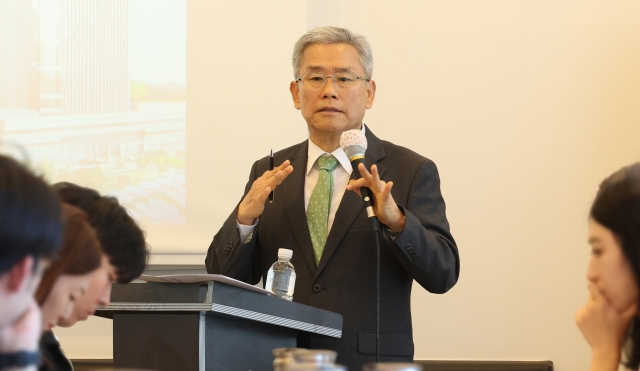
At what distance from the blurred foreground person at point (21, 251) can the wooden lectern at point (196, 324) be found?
2.50ft

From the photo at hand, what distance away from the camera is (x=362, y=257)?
2.65 metres

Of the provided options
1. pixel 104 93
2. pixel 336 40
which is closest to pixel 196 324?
pixel 336 40

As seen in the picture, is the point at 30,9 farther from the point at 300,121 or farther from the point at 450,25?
the point at 450,25

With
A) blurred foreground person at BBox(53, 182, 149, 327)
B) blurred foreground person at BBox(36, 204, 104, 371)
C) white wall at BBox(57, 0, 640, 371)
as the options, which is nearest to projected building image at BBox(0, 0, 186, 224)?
white wall at BBox(57, 0, 640, 371)

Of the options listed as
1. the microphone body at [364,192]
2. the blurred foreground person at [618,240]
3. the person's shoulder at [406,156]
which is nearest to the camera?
the blurred foreground person at [618,240]

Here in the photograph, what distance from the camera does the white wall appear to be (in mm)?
3871

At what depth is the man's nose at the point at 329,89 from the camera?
9.29ft

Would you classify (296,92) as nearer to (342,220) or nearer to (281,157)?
(281,157)

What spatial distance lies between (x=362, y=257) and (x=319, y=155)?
1.43 feet

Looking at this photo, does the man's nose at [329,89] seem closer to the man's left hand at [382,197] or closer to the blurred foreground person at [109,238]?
the man's left hand at [382,197]

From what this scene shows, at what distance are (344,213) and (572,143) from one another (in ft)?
5.56

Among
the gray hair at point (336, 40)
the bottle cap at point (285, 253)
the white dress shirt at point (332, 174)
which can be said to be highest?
the gray hair at point (336, 40)

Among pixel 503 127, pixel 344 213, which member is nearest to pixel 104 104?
pixel 344 213

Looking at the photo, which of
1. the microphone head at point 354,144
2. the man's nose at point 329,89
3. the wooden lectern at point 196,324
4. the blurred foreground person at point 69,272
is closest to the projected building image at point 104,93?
the man's nose at point 329,89
